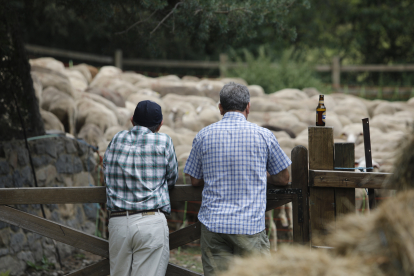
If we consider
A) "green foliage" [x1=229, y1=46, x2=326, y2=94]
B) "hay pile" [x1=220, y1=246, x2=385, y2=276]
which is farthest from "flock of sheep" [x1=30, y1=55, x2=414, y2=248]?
"hay pile" [x1=220, y1=246, x2=385, y2=276]

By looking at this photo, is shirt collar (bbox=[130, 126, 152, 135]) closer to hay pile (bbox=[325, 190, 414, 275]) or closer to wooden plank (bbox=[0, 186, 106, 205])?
wooden plank (bbox=[0, 186, 106, 205])

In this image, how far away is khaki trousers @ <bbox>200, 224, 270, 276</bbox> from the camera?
102 inches

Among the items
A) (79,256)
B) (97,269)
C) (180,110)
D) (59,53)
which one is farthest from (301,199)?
(59,53)

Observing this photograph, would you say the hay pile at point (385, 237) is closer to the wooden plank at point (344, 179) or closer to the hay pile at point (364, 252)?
the hay pile at point (364, 252)

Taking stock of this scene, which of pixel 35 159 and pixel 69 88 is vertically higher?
pixel 69 88

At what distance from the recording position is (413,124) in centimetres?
141

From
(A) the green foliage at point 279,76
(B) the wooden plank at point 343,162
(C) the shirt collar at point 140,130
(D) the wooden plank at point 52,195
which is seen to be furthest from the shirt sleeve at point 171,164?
(A) the green foliage at point 279,76

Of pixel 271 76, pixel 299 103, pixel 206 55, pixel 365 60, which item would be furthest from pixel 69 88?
pixel 365 60

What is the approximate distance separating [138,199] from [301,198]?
1.10 m

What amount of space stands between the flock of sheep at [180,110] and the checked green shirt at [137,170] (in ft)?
10.5

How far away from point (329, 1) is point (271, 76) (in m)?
9.31

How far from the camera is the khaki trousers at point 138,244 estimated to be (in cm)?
267

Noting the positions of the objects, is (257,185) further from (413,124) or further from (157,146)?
(413,124)

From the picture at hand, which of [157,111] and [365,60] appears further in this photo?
[365,60]
